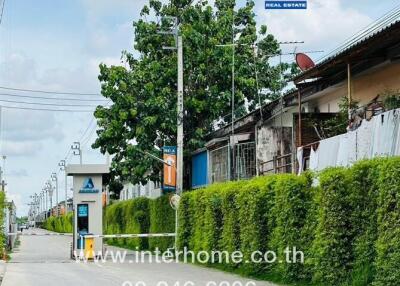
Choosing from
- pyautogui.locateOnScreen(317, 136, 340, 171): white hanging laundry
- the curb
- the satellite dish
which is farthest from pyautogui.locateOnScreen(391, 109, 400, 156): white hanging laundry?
the curb

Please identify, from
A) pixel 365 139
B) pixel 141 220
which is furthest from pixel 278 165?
pixel 141 220

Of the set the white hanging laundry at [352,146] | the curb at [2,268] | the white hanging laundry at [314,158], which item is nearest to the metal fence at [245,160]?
the white hanging laundry at [314,158]

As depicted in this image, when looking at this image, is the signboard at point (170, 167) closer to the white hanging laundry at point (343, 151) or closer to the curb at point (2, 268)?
the curb at point (2, 268)

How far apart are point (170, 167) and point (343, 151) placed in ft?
50.7

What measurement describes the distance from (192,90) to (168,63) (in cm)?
179

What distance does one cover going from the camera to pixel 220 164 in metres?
32.7

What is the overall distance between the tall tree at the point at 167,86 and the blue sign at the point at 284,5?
19.5 m

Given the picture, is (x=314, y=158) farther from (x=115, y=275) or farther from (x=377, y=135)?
(x=115, y=275)

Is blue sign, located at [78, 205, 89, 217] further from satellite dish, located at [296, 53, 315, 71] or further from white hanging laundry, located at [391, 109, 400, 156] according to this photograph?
white hanging laundry, located at [391, 109, 400, 156]

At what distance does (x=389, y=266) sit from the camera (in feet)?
44.0

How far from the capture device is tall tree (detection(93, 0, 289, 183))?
35.2 meters

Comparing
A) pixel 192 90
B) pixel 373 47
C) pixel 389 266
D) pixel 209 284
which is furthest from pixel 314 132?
pixel 192 90

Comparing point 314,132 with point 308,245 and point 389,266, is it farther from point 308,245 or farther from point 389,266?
point 389,266

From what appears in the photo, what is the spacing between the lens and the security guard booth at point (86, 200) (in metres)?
30.0
